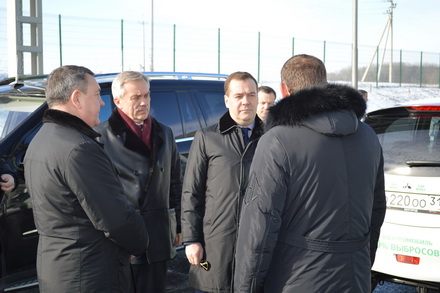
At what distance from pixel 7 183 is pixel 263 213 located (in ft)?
7.81

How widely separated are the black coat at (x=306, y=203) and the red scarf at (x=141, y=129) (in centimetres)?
142

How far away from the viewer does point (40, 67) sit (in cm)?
850

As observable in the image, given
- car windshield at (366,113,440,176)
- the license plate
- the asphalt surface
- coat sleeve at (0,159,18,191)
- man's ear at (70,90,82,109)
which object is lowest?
the asphalt surface

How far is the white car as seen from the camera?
3779 millimetres

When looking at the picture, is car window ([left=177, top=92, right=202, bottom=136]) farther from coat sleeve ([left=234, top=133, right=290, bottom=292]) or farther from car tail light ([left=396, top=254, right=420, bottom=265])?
coat sleeve ([left=234, top=133, right=290, bottom=292])

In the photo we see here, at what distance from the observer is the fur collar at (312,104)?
2244 millimetres

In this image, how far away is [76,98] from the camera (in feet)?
8.85

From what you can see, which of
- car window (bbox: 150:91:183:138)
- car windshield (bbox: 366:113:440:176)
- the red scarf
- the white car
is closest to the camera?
the red scarf

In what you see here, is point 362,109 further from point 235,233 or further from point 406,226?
point 406,226

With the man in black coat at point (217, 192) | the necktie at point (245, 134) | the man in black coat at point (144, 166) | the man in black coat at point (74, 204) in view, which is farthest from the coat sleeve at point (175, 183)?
the man in black coat at point (74, 204)

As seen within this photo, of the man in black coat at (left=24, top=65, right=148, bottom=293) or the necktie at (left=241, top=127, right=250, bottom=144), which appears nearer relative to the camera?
the man in black coat at (left=24, top=65, right=148, bottom=293)

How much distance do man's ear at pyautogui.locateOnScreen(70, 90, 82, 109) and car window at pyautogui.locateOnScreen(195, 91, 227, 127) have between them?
9.24 ft

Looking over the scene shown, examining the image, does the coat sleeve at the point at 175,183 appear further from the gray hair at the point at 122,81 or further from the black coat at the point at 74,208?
the black coat at the point at 74,208

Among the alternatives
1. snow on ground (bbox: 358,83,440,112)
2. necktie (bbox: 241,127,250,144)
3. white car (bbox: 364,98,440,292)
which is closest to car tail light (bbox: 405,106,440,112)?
white car (bbox: 364,98,440,292)
